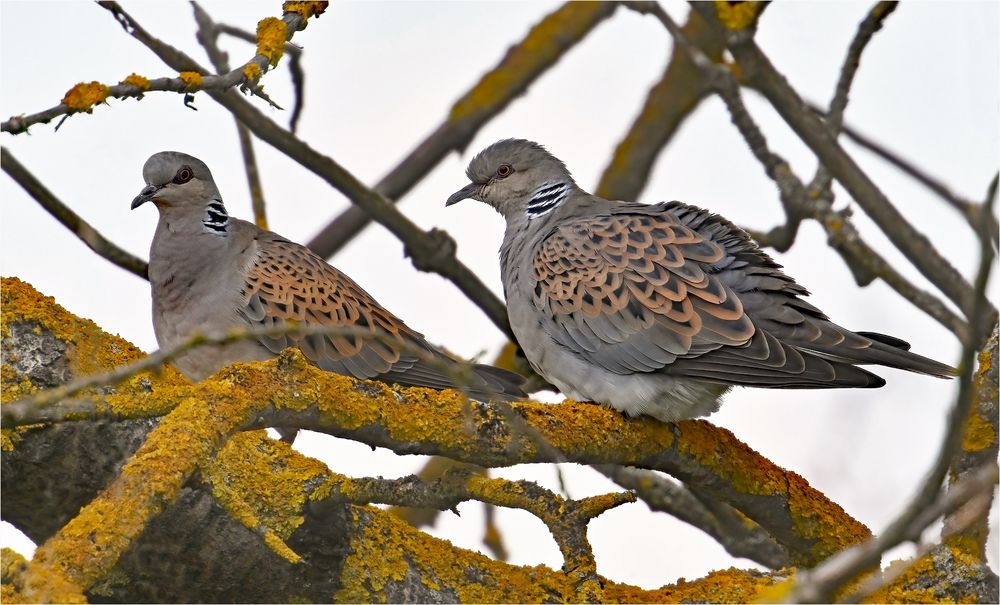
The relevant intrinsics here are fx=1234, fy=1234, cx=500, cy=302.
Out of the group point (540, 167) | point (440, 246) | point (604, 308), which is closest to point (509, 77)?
point (540, 167)

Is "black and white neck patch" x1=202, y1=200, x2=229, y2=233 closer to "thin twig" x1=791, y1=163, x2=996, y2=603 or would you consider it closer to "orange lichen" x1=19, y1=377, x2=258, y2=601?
"orange lichen" x1=19, y1=377, x2=258, y2=601

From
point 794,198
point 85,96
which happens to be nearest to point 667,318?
point 794,198

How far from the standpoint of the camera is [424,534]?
3436 millimetres

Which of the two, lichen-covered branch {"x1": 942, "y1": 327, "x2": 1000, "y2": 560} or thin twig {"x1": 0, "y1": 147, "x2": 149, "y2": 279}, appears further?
thin twig {"x1": 0, "y1": 147, "x2": 149, "y2": 279}

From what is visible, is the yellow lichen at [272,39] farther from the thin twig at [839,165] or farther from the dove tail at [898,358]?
the dove tail at [898,358]

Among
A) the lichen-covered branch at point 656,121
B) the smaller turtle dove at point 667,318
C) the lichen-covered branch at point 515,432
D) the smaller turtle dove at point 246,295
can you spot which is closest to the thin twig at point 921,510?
the lichen-covered branch at point 515,432

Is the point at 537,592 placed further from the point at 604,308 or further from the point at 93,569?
the point at 604,308

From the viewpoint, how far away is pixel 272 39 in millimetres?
3861

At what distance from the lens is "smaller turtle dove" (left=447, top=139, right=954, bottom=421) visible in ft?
13.9

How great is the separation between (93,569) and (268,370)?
727 millimetres

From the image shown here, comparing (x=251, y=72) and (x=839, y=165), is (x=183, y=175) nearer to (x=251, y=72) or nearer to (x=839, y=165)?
(x=251, y=72)

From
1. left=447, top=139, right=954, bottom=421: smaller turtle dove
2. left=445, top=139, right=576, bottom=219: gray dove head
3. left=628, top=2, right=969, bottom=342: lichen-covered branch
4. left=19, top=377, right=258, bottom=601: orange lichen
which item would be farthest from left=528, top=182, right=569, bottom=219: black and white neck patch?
left=19, top=377, right=258, bottom=601: orange lichen

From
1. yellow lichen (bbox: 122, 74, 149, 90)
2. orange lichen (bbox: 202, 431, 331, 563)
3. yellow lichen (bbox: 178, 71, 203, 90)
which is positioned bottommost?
orange lichen (bbox: 202, 431, 331, 563)

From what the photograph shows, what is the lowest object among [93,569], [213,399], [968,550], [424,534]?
[93,569]
